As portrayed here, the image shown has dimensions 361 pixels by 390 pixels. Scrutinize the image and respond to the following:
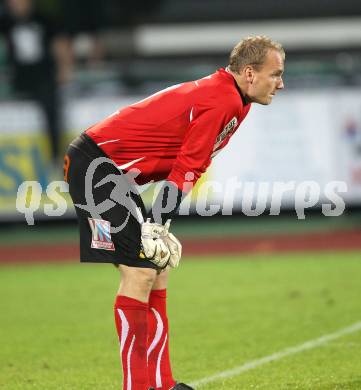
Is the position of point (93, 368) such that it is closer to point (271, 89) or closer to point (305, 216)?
point (271, 89)

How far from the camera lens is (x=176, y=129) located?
5.06 meters

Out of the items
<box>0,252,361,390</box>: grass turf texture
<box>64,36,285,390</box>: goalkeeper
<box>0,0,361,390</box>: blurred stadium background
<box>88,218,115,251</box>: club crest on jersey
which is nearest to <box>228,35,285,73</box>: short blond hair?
<box>64,36,285,390</box>: goalkeeper

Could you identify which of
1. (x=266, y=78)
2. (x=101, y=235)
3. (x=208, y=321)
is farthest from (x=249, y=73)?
(x=208, y=321)

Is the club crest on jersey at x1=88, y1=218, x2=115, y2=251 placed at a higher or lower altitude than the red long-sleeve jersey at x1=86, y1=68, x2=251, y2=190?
lower

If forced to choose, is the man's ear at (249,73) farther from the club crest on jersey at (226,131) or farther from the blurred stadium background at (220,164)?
Result: the blurred stadium background at (220,164)

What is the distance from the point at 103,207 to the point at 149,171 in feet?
1.09

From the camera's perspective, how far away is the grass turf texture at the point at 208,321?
5996 millimetres

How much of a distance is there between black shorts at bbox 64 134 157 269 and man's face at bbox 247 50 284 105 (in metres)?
0.82

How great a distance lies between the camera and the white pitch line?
5.86 metres

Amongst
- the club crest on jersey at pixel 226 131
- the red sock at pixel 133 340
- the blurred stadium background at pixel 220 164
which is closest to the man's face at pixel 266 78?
the club crest on jersey at pixel 226 131

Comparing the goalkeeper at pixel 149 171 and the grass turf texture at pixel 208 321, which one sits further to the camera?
the grass turf texture at pixel 208 321

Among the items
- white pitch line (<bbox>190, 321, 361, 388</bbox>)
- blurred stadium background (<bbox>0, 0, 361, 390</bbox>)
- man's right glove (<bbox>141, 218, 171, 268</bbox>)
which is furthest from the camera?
blurred stadium background (<bbox>0, 0, 361, 390</bbox>)

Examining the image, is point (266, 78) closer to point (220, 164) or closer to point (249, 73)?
point (249, 73)

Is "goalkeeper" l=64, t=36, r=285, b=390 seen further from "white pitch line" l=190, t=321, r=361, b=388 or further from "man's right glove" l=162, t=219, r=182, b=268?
"white pitch line" l=190, t=321, r=361, b=388
